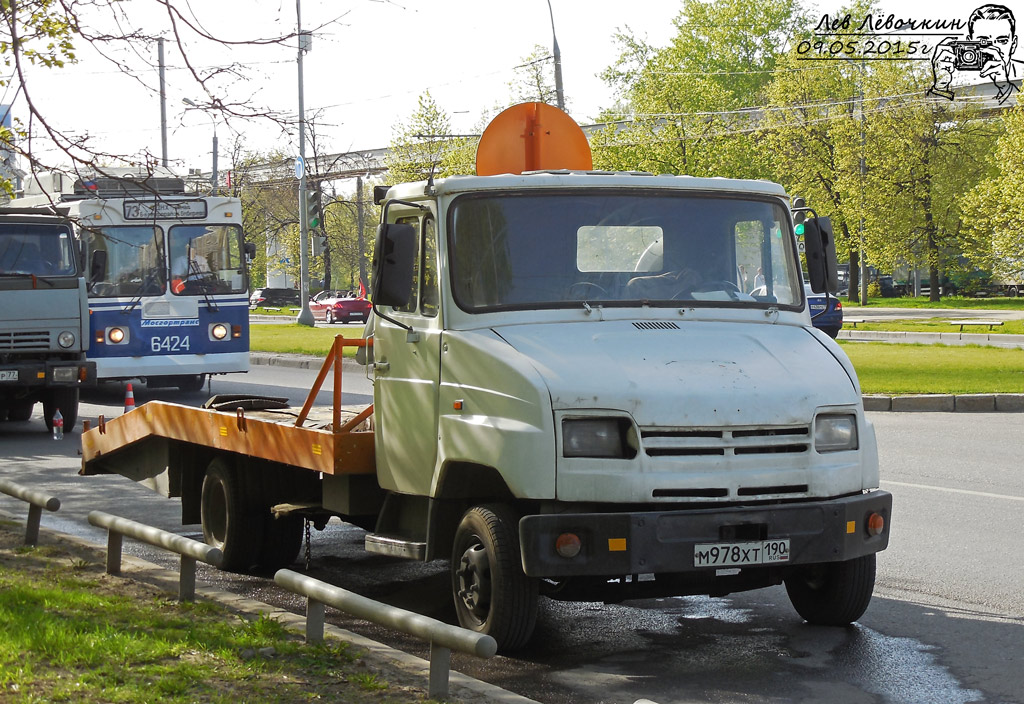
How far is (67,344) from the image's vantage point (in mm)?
16562

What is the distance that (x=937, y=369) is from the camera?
69.8 feet

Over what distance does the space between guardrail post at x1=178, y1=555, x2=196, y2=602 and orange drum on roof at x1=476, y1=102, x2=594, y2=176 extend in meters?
3.48

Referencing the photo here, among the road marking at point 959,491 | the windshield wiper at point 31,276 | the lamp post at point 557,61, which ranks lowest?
the road marking at point 959,491

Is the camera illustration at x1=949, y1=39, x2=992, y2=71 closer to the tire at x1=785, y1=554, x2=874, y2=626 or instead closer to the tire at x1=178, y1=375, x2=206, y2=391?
the tire at x1=178, y1=375, x2=206, y2=391

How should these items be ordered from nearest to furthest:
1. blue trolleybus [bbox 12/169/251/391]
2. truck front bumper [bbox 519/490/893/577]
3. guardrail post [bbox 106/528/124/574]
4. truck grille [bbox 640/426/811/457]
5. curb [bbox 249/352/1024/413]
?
truck front bumper [bbox 519/490/893/577]
truck grille [bbox 640/426/811/457]
guardrail post [bbox 106/528/124/574]
curb [bbox 249/352/1024/413]
blue trolleybus [bbox 12/169/251/391]

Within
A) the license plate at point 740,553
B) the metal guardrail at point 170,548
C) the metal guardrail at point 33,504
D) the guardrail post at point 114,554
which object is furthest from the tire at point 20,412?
the license plate at point 740,553

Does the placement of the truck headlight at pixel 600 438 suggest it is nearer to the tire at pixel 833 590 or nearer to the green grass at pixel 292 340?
the tire at pixel 833 590

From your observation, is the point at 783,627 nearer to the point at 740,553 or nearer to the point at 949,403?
the point at 740,553

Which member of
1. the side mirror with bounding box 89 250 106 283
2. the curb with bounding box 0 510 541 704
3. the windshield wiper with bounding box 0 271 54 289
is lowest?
the curb with bounding box 0 510 541 704

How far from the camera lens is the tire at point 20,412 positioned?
18.0 m

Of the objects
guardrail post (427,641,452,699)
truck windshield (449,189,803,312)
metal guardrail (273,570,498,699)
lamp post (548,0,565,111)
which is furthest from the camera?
lamp post (548,0,565,111)

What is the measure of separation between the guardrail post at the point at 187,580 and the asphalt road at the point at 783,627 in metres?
0.80

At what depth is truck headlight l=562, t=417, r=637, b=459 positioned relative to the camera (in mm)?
5699

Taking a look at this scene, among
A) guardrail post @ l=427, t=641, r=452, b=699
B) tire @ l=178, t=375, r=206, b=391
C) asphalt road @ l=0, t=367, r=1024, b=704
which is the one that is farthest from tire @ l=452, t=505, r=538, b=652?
tire @ l=178, t=375, r=206, b=391
